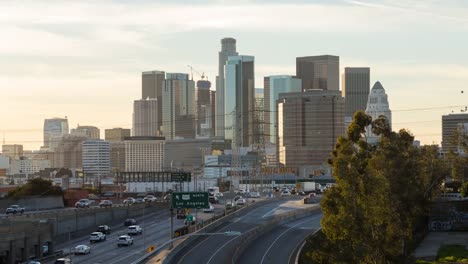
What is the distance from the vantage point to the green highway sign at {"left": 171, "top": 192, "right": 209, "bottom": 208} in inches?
4464

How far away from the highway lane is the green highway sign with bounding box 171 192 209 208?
831 cm

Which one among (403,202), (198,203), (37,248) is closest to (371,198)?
(403,202)

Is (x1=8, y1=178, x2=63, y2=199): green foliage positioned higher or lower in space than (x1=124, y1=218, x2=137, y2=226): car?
higher

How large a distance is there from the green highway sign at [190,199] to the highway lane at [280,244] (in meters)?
8.31

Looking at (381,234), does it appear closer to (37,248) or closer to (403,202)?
(403,202)

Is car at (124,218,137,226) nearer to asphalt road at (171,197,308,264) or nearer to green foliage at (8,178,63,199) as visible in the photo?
asphalt road at (171,197,308,264)

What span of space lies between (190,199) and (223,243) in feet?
24.4

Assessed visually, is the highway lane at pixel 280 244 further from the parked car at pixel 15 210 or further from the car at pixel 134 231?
the parked car at pixel 15 210

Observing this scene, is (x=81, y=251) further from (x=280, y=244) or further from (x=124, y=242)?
(x=280, y=244)

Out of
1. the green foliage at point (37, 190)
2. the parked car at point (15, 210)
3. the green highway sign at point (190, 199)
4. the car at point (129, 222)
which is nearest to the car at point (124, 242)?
the green highway sign at point (190, 199)

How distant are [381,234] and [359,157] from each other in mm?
6505

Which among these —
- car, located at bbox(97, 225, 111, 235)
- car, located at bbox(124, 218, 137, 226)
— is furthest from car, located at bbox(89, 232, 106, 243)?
car, located at bbox(124, 218, 137, 226)

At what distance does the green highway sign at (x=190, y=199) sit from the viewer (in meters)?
113

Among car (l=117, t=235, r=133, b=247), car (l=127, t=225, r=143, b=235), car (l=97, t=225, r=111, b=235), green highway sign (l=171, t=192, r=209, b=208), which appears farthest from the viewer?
car (l=97, t=225, r=111, b=235)
